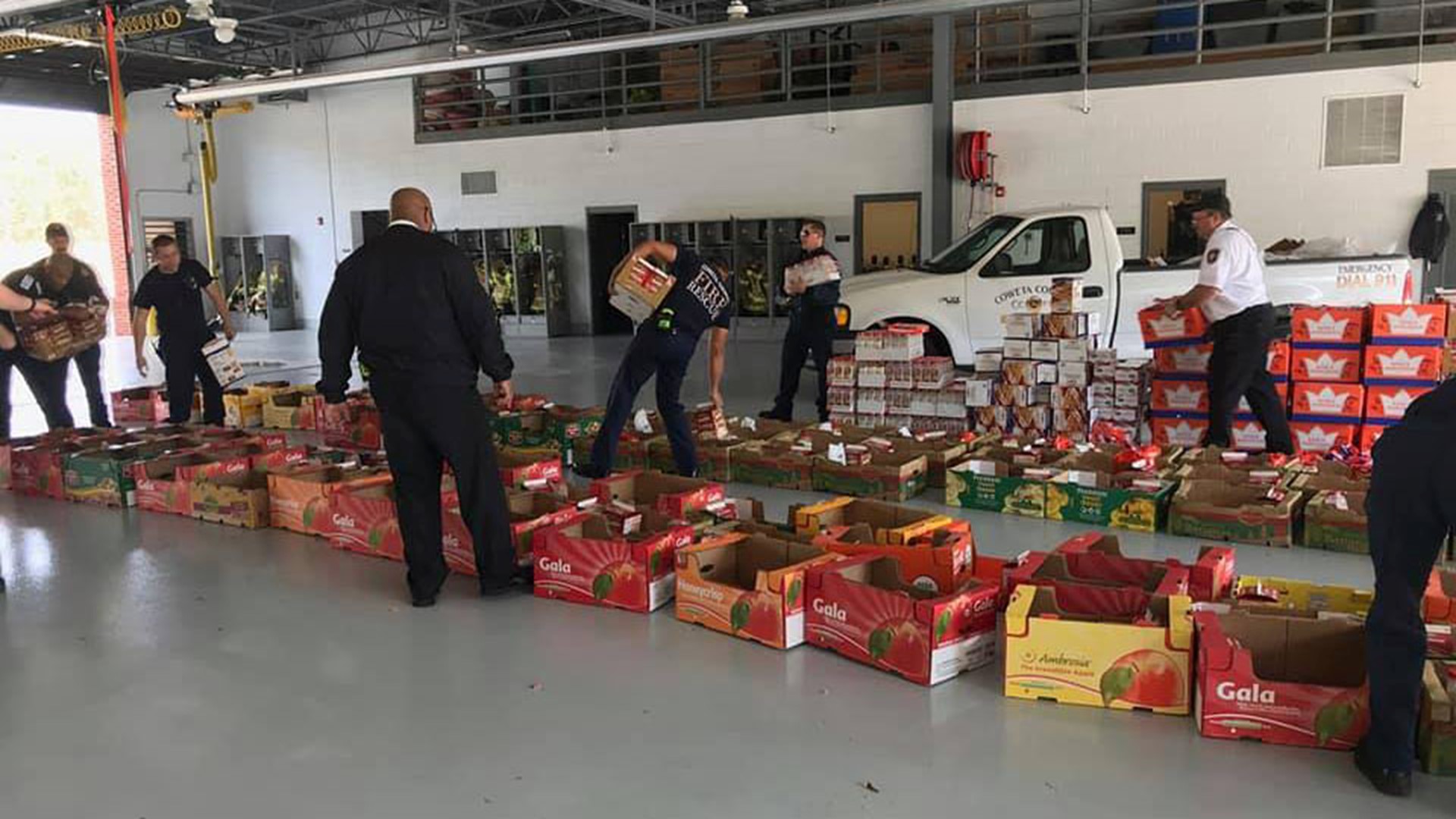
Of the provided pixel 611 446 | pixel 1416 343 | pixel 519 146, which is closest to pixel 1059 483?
pixel 611 446

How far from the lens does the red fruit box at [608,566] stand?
416 cm

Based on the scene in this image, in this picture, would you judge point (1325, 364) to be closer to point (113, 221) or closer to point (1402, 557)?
point (1402, 557)

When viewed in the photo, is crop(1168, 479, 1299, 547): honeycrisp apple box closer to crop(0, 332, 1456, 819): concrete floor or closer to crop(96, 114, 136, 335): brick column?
crop(0, 332, 1456, 819): concrete floor

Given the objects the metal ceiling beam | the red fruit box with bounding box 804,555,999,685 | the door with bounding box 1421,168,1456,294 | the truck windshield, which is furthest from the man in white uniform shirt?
the metal ceiling beam

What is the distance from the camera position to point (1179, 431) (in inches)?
278

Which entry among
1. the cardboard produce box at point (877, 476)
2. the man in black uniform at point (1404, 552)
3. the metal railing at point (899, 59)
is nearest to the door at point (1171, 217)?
the metal railing at point (899, 59)

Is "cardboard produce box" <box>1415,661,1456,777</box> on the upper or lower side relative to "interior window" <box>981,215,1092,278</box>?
lower

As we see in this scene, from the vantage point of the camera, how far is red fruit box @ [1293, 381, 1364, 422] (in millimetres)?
6758

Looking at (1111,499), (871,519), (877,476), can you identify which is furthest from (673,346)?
(1111,499)

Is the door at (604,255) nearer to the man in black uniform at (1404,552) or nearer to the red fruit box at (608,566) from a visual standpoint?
the red fruit box at (608,566)

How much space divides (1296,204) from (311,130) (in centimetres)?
1605

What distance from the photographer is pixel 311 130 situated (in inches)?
763

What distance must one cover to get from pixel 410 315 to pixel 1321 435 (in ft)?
19.1

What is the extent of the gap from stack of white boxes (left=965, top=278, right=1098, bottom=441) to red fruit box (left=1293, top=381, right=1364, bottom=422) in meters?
1.30
